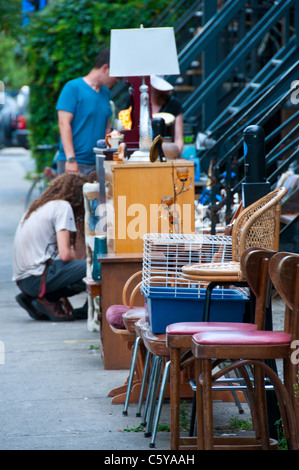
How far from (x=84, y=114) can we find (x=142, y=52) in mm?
2293

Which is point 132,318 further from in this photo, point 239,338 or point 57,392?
point 239,338

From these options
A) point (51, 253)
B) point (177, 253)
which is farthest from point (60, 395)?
point (51, 253)

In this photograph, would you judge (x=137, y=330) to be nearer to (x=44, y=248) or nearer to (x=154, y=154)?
(x=154, y=154)

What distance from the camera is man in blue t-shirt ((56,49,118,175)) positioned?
870cm

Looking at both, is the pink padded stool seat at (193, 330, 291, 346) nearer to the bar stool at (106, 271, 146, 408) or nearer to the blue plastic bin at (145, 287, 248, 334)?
the blue plastic bin at (145, 287, 248, 334)

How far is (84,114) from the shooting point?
8.82 meters

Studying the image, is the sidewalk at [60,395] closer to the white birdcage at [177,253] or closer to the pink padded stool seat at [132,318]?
the pink padded stool seat at [132,318]

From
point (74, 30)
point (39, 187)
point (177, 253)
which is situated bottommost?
point (39, 187)

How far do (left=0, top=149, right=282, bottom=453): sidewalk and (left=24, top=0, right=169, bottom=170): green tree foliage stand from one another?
6293 millimetres

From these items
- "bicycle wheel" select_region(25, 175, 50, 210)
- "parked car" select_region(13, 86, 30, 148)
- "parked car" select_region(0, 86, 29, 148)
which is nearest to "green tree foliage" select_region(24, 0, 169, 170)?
"bicycle wheel" select_region(25, 175, 50, 210)

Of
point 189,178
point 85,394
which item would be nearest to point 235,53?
point 189,178

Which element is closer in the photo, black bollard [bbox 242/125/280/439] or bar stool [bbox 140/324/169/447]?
bar stool [bbox 140/324/169/447]

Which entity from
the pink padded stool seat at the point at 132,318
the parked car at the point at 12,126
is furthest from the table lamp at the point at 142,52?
the parked car at the point at 12,126

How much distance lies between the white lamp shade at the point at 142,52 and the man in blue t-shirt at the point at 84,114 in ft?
6.52
